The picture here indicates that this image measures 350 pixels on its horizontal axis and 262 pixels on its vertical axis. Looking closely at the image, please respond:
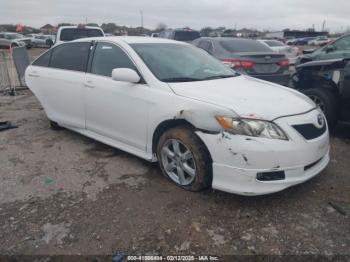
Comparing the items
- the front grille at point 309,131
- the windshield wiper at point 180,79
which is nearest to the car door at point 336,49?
the front grille at point 309,131

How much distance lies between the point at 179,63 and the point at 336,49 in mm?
5607

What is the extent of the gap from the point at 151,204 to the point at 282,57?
5.30m

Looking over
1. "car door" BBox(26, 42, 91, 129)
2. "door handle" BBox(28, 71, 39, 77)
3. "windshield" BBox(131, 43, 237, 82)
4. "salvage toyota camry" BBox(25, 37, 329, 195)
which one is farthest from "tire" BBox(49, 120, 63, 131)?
"windshield" BBox(131, 43, 237, 82)

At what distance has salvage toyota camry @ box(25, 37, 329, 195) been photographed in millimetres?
2920

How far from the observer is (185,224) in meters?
2.87

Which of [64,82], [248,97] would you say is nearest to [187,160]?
[248,97]

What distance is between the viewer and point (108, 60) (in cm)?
420

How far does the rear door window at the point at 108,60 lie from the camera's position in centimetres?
396

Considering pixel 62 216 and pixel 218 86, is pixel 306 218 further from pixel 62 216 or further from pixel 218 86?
pixel 62 216

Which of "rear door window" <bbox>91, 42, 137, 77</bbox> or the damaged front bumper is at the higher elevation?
"rear door window" <bbox>91, 42, 137, 77</bbox>

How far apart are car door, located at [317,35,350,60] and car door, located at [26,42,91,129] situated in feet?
19.1

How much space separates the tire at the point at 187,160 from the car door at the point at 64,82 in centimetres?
159

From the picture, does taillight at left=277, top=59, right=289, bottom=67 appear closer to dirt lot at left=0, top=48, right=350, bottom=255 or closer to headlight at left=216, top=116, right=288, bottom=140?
dirt lot at left=0, top=48, right=350, bottom=255

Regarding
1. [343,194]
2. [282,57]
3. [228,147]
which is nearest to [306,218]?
[343,194]
